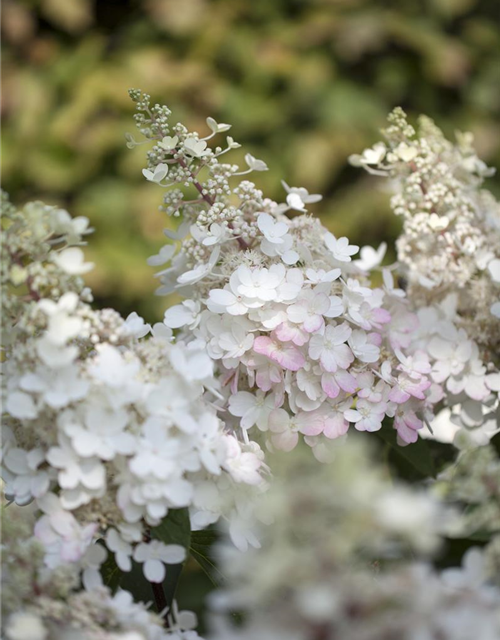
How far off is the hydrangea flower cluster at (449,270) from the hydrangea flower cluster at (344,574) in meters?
0.40

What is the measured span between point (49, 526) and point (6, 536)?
0.16 feet

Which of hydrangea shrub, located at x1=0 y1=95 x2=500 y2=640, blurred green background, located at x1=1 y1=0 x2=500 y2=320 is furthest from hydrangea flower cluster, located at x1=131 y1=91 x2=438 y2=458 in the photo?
blurred green background, located at x1=1 y1=0 x2=500 y2=320

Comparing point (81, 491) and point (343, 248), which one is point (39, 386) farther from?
point (343, 248)

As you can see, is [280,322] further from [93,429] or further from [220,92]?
[220,92]

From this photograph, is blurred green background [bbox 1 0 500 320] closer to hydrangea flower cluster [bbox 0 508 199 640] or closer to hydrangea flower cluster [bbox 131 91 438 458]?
hydrangea flower cluster [bbox 131 91 438 458]

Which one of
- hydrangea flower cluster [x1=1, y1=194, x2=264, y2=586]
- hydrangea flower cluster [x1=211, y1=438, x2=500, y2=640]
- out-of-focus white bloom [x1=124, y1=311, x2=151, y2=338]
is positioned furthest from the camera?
out-of-focus white bloom [x1=124, y1=311, x2=151, y2=338]

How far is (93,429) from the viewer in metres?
0.51

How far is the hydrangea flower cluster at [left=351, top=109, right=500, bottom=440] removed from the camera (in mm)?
772

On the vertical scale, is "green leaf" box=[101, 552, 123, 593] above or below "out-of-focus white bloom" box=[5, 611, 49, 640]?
below

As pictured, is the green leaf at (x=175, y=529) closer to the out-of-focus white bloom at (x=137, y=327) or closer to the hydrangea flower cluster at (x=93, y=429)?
the hydrangea flower cluster at (x=93, y=429)

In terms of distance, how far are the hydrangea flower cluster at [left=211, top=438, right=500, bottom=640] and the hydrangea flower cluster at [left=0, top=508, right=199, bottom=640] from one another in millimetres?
100

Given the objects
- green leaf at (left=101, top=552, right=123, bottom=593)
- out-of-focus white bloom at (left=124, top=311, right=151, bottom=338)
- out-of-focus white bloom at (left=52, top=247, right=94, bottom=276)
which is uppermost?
out-of-focus white bloom at (left=52, top=247, right=94, bottom=276)

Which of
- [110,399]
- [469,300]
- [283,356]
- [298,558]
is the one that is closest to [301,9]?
[469,300]

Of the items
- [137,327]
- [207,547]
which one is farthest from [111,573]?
[137,327]
